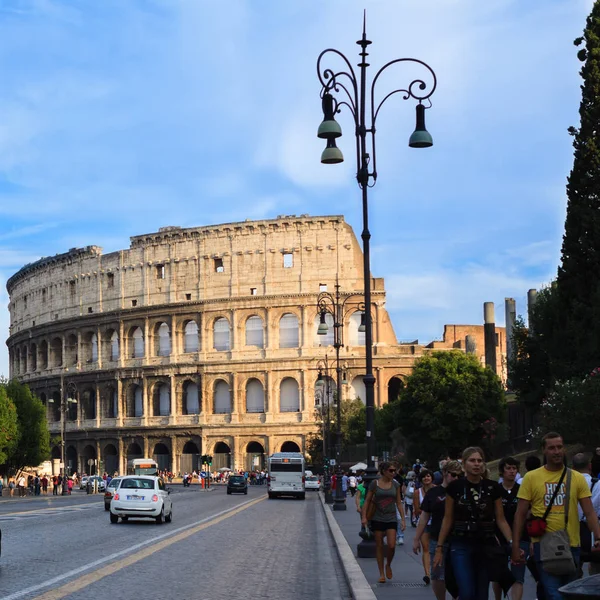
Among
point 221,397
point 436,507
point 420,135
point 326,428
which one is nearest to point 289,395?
point 221,397

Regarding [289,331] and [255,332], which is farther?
[255,332]

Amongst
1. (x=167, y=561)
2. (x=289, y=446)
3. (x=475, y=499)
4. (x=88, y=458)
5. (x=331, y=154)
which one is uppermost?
(x=331, y=154)

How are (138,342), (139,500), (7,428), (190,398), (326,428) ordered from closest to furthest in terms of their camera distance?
(139,500)
(7,428)
(326,428)
(190,398)
(138,342)

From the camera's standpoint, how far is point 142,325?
94.6 metres

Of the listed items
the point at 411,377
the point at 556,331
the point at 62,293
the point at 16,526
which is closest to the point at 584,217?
the point at 556,331

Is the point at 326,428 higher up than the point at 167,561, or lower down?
higher up

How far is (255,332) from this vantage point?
91.9 metres

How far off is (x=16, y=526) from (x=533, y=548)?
20.2 metres

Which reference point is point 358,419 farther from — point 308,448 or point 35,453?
point 35,453

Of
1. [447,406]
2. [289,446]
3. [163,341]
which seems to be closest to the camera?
[447,406]

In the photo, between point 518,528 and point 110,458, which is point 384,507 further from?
point 110,458

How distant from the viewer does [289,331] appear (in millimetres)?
90875

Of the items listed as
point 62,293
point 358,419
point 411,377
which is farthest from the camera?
point 62,293

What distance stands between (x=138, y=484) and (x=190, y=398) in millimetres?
66924
